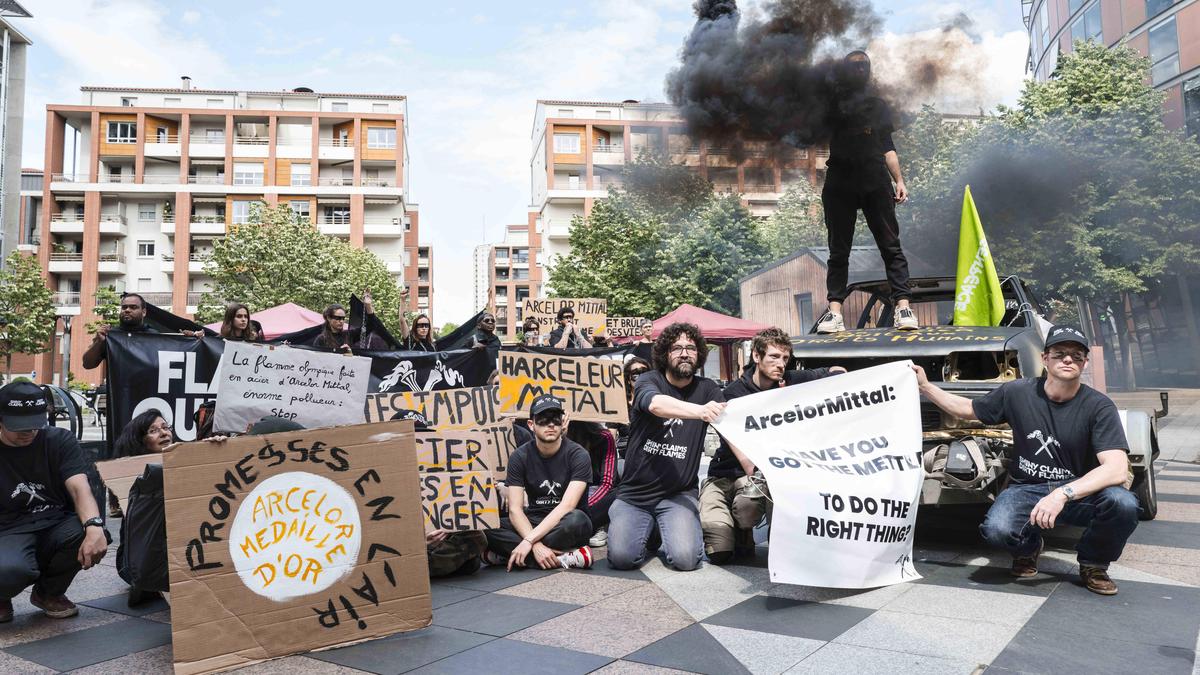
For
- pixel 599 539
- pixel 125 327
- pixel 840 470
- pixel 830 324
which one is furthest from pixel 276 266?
pixel 840 470

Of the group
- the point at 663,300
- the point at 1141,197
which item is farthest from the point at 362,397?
the point at 663,300

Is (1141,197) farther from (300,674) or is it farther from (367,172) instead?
(367,172)

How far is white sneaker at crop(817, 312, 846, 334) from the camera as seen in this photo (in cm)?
686

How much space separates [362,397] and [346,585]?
2550mm

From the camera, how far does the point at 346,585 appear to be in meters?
3.87

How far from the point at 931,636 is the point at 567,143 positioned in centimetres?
4228

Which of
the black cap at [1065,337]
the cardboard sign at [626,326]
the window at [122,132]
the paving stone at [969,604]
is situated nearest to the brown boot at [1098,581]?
the paving stone at [969,604]

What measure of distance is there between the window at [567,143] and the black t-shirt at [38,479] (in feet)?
124

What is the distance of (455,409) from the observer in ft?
22.7

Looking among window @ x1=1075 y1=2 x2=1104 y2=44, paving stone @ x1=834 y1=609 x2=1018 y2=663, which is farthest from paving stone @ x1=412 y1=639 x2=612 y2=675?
window @ x1=1075 y1=2 x2=1104 y2=44

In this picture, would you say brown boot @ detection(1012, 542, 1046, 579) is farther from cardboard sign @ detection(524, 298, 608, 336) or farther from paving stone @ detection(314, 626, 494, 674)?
cardboard sign @ detection(524, 298, 608, 336)

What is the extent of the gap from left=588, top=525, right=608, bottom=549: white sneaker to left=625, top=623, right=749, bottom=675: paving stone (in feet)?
7.49

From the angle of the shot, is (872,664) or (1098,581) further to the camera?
(1098,581)

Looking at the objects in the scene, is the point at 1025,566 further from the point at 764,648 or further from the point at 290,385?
the point at 290,385
